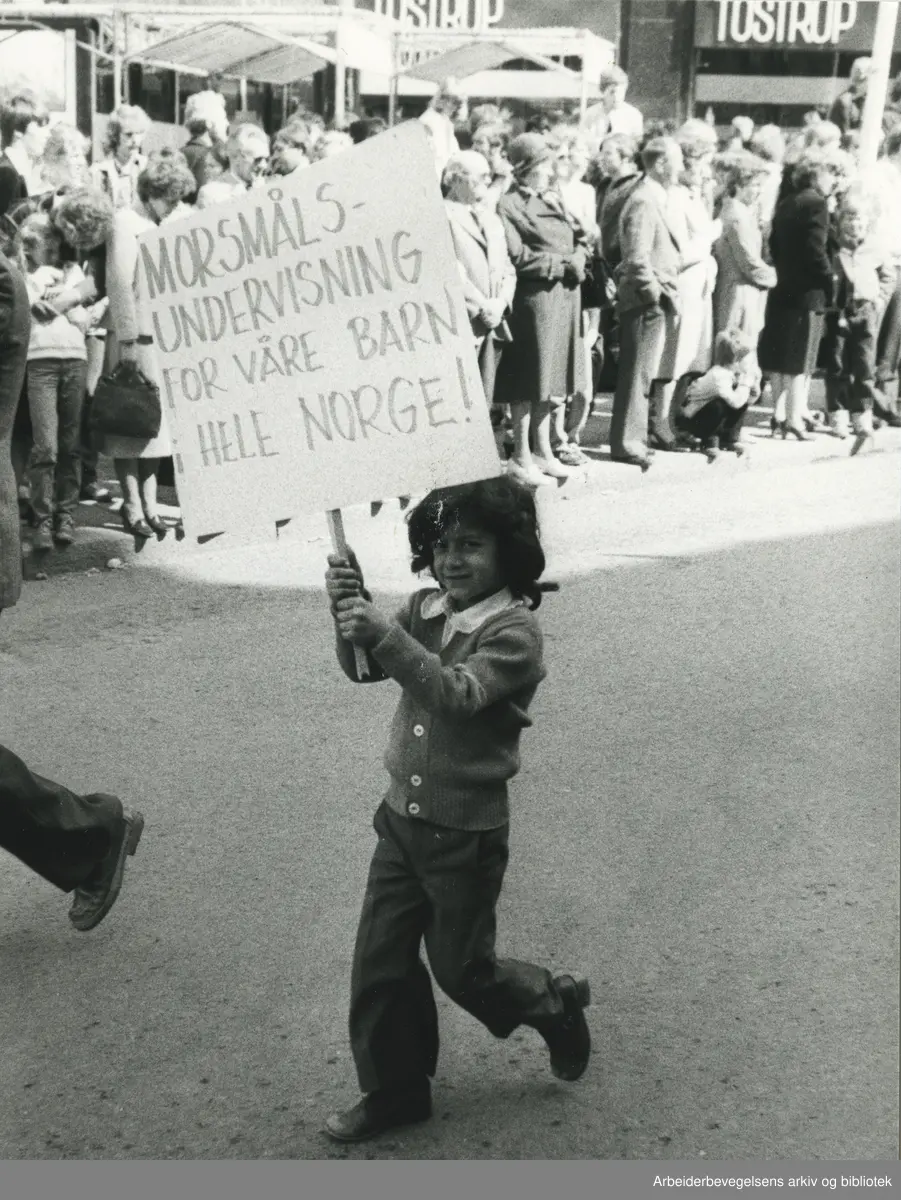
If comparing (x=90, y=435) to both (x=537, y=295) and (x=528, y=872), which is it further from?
(x=528, y=872)

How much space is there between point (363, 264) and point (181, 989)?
5.44 feet

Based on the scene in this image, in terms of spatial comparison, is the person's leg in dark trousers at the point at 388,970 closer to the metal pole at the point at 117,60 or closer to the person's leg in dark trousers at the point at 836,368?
the metal pole at the point at 117,60

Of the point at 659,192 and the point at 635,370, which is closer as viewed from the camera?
the point at 659,192

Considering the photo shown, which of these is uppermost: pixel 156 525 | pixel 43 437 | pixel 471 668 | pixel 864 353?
pixel 471 668

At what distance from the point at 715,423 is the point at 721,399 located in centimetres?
14

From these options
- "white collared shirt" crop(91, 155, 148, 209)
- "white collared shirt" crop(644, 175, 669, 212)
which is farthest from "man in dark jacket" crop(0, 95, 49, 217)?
"white collared shirt" crop(644, 175, 669, 212)

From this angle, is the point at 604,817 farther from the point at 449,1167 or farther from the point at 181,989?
the point at 449,1167

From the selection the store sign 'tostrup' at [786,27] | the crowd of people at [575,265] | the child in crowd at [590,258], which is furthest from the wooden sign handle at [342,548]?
the child in crowd at [590,258]

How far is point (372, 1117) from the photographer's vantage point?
10.5 feet

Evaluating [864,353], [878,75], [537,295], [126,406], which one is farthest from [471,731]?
[864,353]

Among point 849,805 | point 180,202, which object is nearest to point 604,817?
point 849,805

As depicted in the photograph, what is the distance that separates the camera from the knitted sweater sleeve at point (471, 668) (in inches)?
117

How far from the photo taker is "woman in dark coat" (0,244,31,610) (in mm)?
4035

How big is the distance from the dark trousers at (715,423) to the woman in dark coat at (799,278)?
2.51ft
